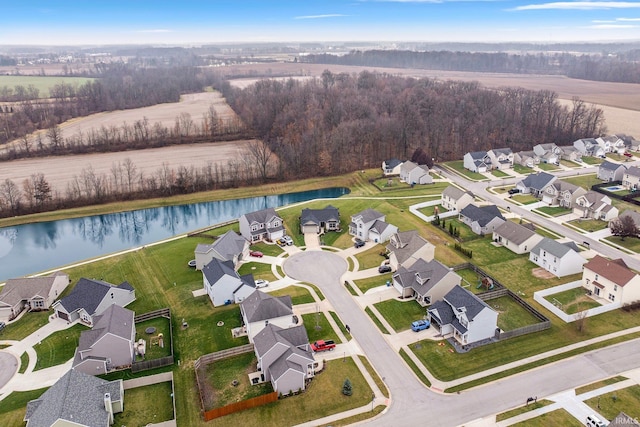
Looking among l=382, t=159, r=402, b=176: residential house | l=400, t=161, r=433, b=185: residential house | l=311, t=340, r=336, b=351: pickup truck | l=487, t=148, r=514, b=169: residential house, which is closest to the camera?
l=311, t=340, r=336, b=351: pickup truck

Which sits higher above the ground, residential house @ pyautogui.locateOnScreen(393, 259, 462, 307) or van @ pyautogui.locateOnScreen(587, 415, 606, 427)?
residential house @ pyautogui.locateOnScreen(393, 259, 462, 307)

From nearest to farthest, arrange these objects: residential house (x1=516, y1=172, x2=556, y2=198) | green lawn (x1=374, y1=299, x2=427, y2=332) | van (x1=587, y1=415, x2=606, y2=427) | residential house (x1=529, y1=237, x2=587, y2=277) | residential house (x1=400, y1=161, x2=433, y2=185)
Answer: van (x1=587, y1=415, x2=606, y2=427)
green lawn (x1=374, y1=299, x2=427, y2=332)
residential house (x1=529, y1=237, x2=587, y2=277)
residential house (x1=516, y1=172, x2=556, y2=198)
residential house (x1=400, y1=161, x2=433, y2=185)

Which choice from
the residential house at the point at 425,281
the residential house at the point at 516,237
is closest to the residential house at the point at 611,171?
the residential house at the point at 516,237

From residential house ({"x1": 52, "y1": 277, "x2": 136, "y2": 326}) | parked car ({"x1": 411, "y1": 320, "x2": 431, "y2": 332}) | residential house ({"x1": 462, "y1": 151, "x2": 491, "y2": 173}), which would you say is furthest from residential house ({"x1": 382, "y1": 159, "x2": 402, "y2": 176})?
residential house ({"x1": 52, "y1": 277, "x2": 136, "y2": 326})

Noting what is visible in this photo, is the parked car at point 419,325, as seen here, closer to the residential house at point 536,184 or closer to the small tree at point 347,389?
the small tree at point 347,389

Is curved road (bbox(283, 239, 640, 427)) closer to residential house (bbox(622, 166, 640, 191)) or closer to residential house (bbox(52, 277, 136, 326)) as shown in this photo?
residential house (bbox(52, 277, 136, 326))

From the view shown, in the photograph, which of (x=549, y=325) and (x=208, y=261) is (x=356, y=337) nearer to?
(x=549, y=325)

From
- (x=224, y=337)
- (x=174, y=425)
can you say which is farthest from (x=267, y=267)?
(x=174, y=425)
